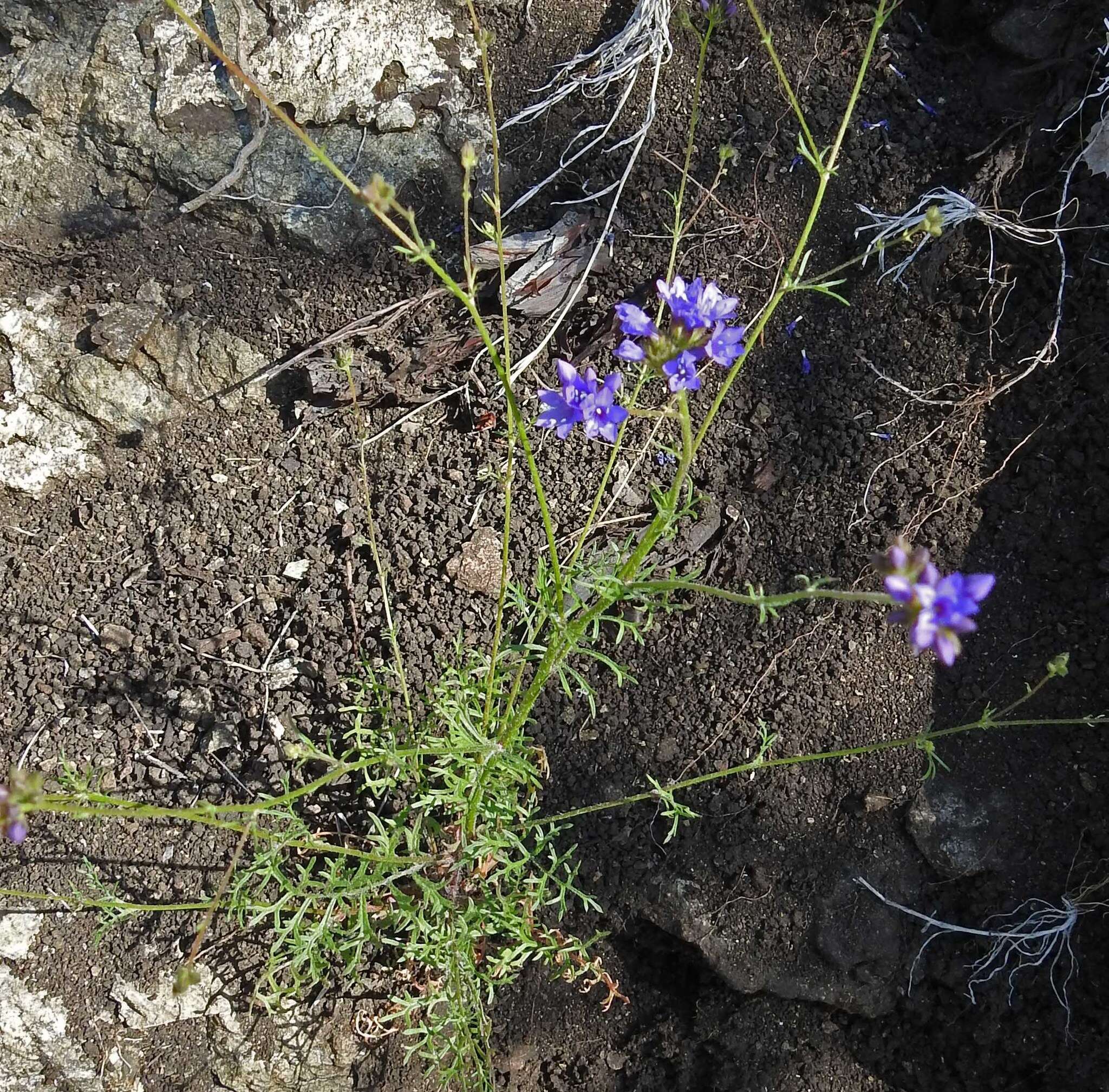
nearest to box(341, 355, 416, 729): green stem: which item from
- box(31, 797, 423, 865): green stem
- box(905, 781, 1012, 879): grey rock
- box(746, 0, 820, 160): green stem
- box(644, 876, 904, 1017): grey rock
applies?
box(31, 797, 423, 865): green stem

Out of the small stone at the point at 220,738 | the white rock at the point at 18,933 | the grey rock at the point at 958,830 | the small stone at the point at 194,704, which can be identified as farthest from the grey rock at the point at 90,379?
the grey rock at the point at 958,830

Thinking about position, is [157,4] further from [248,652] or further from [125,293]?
[248,652]

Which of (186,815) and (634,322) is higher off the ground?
(634,322)

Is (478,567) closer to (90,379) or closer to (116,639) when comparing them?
(116,639)

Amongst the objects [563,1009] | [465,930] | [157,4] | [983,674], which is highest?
[157,4]

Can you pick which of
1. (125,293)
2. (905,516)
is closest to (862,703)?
(905,516)

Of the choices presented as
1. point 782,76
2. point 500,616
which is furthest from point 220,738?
point 782,76

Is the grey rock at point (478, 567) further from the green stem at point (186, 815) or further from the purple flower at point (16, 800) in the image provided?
the purple flower at point (16, 800)
